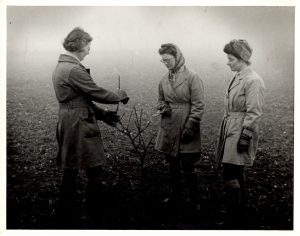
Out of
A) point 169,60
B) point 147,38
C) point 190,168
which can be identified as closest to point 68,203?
point 190,168

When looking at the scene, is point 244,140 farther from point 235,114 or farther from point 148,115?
point 148,115

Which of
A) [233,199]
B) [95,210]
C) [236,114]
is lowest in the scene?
[95,210]

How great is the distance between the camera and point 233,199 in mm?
3035

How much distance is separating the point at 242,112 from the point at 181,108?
581 mm

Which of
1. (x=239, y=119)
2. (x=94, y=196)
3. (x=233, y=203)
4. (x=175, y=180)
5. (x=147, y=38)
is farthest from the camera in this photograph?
(x=147, y=38)

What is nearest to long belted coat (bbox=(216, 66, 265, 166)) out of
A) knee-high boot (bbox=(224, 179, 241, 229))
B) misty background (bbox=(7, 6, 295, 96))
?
knee-high boot (bbox=(224, 179, 241, 229))

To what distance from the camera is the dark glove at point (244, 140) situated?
9.30ft

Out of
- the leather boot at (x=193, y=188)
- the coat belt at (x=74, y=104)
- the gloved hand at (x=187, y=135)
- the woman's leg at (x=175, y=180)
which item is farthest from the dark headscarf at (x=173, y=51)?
the leather boot at (x=193, y=188)

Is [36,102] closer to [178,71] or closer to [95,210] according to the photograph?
[95,210]

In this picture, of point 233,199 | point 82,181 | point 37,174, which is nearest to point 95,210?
point 82,181

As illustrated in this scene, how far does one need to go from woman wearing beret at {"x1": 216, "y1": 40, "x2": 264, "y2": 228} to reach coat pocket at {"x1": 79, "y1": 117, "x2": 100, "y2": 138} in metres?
1.17

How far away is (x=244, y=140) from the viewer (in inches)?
112

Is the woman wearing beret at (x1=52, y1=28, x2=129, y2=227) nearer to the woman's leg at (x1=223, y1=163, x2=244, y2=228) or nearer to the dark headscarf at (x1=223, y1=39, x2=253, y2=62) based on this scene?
the dark headscarf at (x1=223, y1=39, x2=253, y2=62)

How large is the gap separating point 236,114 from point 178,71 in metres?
0.69
